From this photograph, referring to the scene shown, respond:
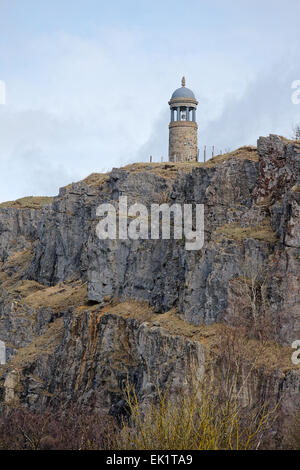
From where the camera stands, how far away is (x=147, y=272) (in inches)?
2199

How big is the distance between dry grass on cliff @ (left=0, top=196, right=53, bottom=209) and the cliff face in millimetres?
28952

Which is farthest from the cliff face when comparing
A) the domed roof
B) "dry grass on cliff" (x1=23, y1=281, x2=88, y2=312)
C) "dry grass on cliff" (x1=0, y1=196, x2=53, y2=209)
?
"dry grass on cliff" (x1=0, y1=196, x2=53, y2=209)

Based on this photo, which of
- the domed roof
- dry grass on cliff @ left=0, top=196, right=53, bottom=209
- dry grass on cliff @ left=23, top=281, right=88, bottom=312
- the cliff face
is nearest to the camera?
the cliff face

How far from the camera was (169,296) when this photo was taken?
50094 mm

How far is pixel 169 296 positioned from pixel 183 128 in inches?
1637

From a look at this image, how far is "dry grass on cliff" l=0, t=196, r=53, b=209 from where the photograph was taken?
103 meters

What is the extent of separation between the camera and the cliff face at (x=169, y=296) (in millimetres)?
42250

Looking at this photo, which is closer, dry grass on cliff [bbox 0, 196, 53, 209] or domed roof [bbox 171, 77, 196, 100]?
domed roof [bbox 171, 77, 196, 100]

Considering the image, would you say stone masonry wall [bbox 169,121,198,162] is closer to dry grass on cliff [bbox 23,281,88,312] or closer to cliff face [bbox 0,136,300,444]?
cliff face [bbox 0,136,300,444]

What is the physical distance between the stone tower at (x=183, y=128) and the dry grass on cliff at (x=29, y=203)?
2134 centimetres

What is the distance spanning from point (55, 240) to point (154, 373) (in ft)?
122

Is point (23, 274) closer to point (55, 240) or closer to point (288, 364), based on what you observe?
point (55, 240)

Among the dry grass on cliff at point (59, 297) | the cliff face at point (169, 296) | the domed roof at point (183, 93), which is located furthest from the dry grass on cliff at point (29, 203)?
the dry grass on cliff at point (59, 297)

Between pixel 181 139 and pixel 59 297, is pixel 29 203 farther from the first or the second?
pixel 59 297
